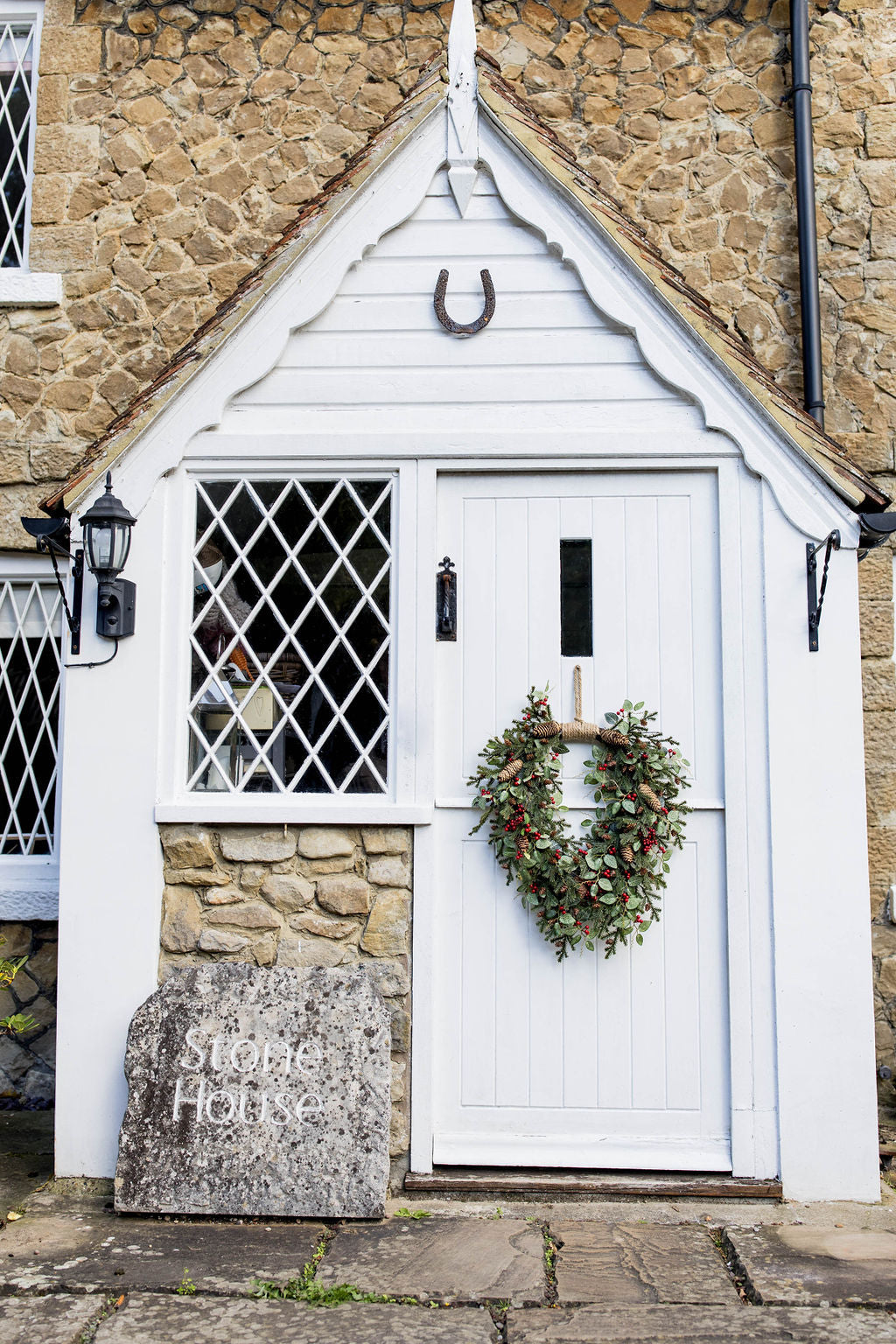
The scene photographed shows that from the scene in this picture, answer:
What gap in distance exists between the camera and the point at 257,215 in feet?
18.4

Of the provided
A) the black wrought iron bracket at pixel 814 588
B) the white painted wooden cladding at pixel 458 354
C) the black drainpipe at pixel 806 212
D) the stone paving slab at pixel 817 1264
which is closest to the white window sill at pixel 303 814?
the white painted wooden cladding at pixel 458 354

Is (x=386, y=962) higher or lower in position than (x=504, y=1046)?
higher

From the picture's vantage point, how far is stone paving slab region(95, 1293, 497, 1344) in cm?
286

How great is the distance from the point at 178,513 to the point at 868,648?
Answer: 334 cm

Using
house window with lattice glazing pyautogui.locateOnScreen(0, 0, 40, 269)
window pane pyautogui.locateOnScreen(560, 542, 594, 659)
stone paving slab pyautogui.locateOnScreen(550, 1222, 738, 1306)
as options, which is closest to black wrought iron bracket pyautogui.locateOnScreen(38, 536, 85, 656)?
window pane pyautogui.locateOnScreen(560, 542, 594, 659)

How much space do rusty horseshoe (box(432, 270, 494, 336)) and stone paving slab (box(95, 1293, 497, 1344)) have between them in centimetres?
345

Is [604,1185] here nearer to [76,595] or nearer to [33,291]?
[76,595]

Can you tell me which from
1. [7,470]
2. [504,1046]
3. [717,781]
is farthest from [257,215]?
[504,1046]

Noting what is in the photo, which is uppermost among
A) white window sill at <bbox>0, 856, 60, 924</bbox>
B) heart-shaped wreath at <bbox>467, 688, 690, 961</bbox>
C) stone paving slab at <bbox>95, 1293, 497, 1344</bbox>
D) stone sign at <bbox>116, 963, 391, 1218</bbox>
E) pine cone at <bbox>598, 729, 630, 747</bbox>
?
pine cone at <bbox>598, 729, 630, 747</bbox>

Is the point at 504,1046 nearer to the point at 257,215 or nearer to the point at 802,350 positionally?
the point at 802,350

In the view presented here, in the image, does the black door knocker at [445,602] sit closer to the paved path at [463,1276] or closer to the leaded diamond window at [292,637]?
the leaded diamond window at [292,637]

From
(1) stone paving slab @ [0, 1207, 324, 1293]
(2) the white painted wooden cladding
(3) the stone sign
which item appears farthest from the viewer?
(2) the white painted wooden cladding

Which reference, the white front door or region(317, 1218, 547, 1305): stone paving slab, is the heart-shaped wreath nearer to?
the white front door

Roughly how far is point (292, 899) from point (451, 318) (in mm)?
2410
